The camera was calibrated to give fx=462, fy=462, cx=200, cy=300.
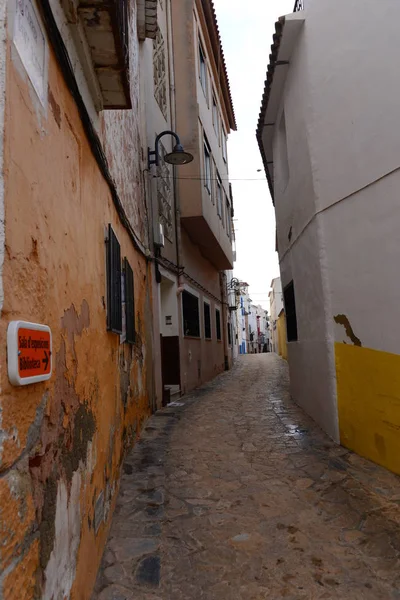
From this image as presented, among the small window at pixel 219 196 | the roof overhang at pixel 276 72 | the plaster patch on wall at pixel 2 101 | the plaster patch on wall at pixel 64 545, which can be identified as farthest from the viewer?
the small window at pixel 219 196

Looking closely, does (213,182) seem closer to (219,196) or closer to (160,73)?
(219,196)

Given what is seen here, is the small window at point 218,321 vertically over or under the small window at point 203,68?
under

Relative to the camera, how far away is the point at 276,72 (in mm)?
7141

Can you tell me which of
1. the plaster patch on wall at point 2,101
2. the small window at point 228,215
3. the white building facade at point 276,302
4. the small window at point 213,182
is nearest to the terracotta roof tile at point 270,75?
the small window at point 213,182

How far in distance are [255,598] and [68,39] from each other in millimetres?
3409

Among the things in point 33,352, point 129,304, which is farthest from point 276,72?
point 33,352

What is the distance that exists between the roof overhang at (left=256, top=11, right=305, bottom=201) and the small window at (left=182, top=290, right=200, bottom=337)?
3.89 m

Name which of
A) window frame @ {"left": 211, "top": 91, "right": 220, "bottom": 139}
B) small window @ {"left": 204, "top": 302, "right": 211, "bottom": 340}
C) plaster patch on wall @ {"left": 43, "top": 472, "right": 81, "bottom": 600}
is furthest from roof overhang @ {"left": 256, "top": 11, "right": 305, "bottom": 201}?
plaster patch on wall @ {"left": 43, "top": 472, "right": 81, "bottom": 600}

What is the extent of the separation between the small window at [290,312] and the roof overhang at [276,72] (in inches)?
124

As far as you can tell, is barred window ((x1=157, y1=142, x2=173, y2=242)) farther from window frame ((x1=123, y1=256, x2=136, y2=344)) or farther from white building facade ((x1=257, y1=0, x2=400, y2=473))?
window frame ((x1=123, y1=256, x2=136, y2=344))

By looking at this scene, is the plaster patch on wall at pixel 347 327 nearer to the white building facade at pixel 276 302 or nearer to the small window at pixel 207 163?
the small window at pixel 207 163

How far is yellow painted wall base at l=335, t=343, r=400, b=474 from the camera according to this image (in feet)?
14.6

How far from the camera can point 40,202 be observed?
195 cm

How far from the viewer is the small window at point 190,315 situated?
36.7 feet
